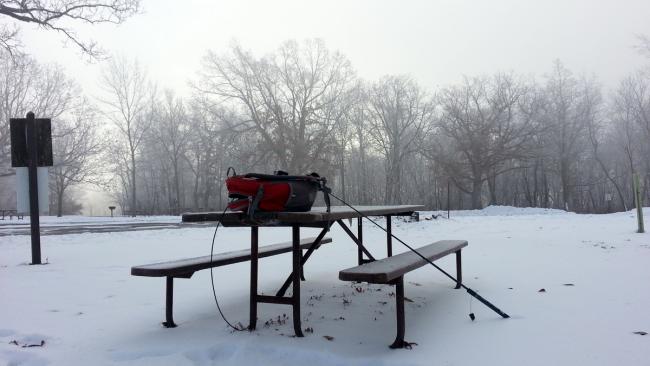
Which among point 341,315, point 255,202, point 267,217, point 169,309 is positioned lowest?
point 341,315

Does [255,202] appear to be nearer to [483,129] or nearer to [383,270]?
[383,270]

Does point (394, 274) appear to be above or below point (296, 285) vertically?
above

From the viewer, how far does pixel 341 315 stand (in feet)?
12.9

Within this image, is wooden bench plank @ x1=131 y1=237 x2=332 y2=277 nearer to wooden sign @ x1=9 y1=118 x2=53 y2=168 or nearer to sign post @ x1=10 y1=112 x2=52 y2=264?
A: sign post @ x1=10 y1=112 x2=52 y2=264

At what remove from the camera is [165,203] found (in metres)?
55.9

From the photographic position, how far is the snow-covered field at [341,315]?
2.96 meters

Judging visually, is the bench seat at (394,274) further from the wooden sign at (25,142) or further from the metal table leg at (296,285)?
the wooden sign at (25,142)

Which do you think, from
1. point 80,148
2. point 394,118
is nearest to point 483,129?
point 394,118

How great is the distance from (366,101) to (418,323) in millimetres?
40179

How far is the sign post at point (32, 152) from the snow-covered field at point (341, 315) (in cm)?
67

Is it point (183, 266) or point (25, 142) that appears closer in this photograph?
point (183, 266)

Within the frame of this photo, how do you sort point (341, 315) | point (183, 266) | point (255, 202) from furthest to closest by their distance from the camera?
point (341, 315), point (183, 266), point (255, 202)

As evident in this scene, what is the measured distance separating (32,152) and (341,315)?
5.93 m

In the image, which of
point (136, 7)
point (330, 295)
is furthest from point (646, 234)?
point (136, 7)
